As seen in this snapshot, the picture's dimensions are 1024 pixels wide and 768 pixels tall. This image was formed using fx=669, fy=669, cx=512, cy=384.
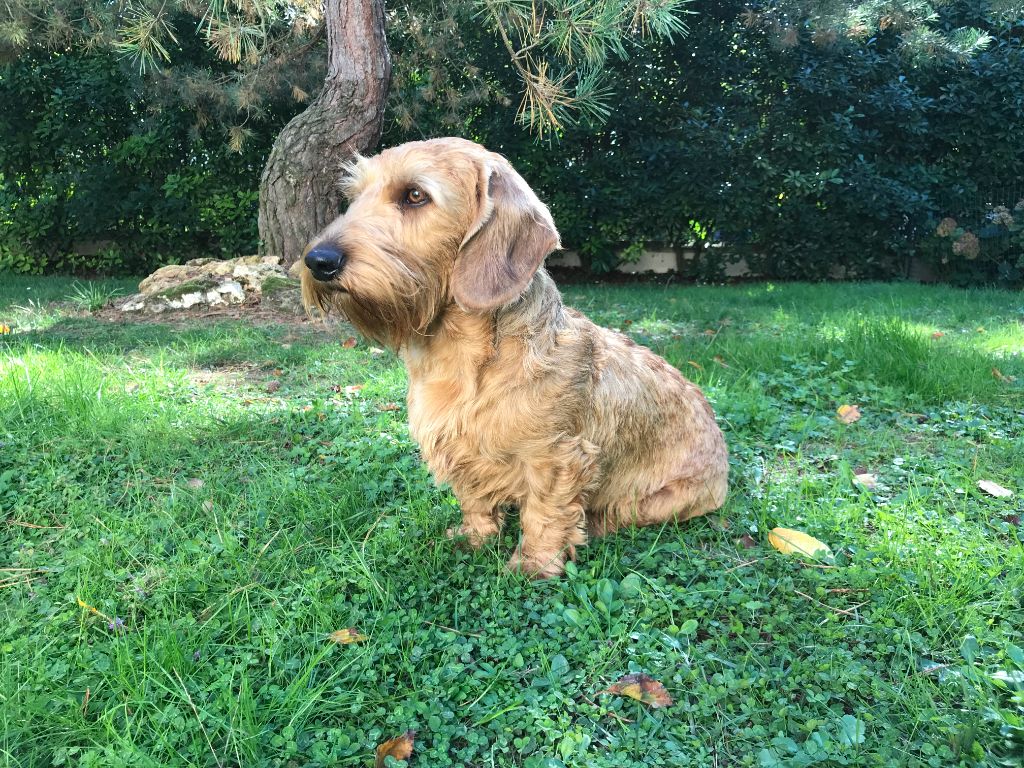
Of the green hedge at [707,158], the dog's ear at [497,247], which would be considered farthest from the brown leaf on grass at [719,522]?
the green hedge at [707,158]

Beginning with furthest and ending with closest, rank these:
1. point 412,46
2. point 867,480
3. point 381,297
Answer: point 412,46, point 867,480, point 381,297

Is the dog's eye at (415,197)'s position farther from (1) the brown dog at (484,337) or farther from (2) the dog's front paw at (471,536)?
(2) the dog's front paw at (471,536)

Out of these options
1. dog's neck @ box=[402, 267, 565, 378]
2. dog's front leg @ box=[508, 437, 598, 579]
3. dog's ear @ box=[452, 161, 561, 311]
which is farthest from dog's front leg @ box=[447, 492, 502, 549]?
dog's ear @ box=[452, 161, 561, 311]

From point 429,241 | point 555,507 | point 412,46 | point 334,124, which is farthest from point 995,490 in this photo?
point 412,46

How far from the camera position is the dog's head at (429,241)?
2.29 metres

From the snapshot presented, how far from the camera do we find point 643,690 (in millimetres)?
2025

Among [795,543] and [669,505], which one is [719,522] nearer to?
[669,505]

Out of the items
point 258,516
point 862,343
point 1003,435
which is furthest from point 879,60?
point 258,516

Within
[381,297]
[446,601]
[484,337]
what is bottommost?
[446,601]

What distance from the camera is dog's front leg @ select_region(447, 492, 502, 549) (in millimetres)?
2812

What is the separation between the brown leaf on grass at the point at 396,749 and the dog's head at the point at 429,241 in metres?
1.32

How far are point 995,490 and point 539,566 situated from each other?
226 centimetres

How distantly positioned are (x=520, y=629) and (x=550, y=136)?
30.8 ft

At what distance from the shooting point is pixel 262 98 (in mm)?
9133
